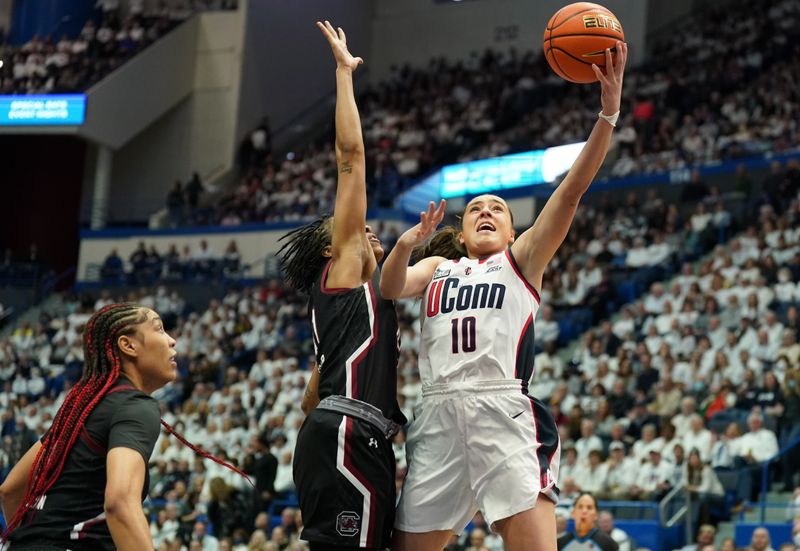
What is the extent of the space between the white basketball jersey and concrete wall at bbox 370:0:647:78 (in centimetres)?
2204

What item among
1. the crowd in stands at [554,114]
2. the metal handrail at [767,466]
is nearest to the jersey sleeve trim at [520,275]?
the metal handrail at [767,466]

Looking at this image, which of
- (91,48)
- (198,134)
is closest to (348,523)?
(91,48)

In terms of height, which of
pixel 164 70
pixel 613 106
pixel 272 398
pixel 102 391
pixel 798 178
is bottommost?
pixel 272 398

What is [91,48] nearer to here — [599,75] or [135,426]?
[599,75]

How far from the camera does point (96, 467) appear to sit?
3.45 m

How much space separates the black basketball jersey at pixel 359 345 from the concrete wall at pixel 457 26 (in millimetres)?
22246

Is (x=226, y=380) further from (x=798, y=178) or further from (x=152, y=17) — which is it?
(x=152, y=17)

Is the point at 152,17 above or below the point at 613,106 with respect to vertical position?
above

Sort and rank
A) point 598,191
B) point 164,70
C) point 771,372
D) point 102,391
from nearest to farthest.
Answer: point 102,391 < point 771,372 < point 598,191 < point 164,70

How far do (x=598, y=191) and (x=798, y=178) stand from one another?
4.08 metres

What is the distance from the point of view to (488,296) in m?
4.44

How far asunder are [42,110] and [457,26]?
10552mm

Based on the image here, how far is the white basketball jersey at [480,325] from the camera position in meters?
4.37

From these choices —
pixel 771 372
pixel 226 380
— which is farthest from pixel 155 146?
pixel 771 372
